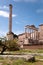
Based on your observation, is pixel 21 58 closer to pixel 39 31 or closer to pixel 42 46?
pixel 42 46

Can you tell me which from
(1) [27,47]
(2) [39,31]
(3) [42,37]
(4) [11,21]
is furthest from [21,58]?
(4) [11,21]

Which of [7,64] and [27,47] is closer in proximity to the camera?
[7,64]

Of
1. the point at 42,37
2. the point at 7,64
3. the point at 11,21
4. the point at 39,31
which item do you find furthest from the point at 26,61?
the point at 11,21

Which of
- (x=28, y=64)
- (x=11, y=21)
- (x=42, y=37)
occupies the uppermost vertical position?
(x=11, y=21)

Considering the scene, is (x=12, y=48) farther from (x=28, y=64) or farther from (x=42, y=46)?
(x=28, y=64)

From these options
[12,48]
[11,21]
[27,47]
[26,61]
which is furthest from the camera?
[11,21]

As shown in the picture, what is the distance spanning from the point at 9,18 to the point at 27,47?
28521 millimetres

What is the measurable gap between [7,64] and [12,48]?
28.2 metres

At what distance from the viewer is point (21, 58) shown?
17.2 meters

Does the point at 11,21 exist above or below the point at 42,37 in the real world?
above

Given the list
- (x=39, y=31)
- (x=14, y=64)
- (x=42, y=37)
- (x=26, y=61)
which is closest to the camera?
(x=14, y=64)

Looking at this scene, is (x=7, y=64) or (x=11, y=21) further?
(x=11, y=21)

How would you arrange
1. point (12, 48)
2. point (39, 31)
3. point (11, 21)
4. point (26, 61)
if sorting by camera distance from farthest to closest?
point (11, 21) < point (39, 31) < point (12, 48) < point (26, 61)

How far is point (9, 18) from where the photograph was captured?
7694cm
